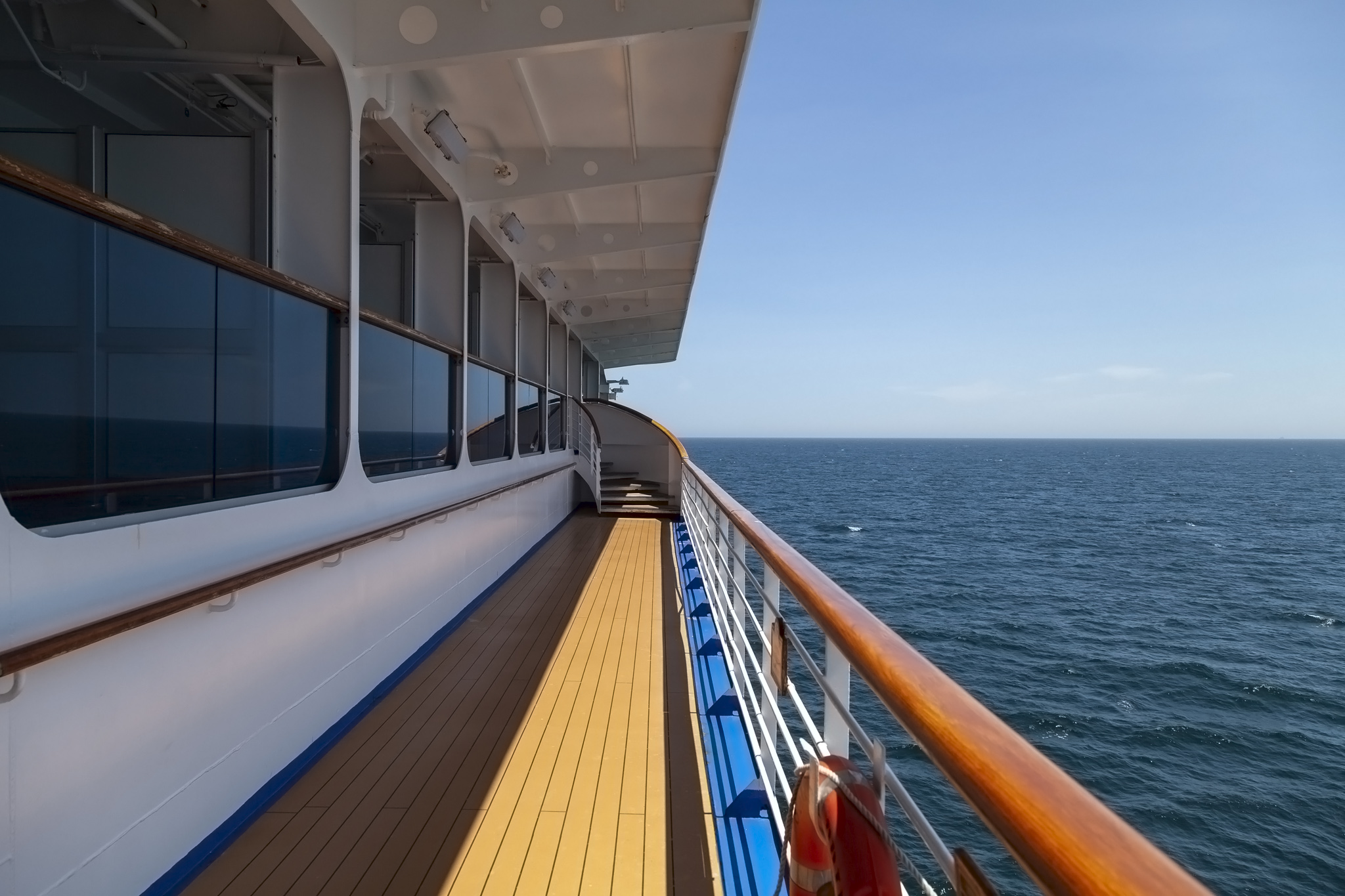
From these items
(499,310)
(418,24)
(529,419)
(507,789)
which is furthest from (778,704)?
(529,419)

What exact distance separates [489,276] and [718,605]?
154 inches

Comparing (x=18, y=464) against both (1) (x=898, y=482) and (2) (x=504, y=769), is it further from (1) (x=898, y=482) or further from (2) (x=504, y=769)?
(1) (x=898, y=482)

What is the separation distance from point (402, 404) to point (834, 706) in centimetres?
281

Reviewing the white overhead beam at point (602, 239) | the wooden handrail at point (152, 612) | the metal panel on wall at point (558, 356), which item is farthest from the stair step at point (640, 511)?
the wooden handrail at point (152, 612)

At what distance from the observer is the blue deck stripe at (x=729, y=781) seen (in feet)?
5.51

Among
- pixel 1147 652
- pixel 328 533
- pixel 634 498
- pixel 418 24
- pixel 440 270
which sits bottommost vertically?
pixel 1147 652

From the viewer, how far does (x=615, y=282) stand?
800cm

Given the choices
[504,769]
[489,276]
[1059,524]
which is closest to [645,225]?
[489,276]

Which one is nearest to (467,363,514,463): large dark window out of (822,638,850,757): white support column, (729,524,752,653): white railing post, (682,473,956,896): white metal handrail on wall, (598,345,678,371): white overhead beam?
(682,473,956,896): white metal handrail on wall

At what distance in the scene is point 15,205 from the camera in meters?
1.42

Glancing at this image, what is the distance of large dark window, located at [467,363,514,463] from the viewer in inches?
186

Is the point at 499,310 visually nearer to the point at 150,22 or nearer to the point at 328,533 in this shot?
the point at 150,22

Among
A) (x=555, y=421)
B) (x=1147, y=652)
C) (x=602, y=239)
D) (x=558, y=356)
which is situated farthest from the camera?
(x=1147, y=652)

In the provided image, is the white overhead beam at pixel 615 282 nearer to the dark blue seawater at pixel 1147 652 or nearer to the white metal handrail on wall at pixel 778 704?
the white metal handrail on wall at pixel 778 704
